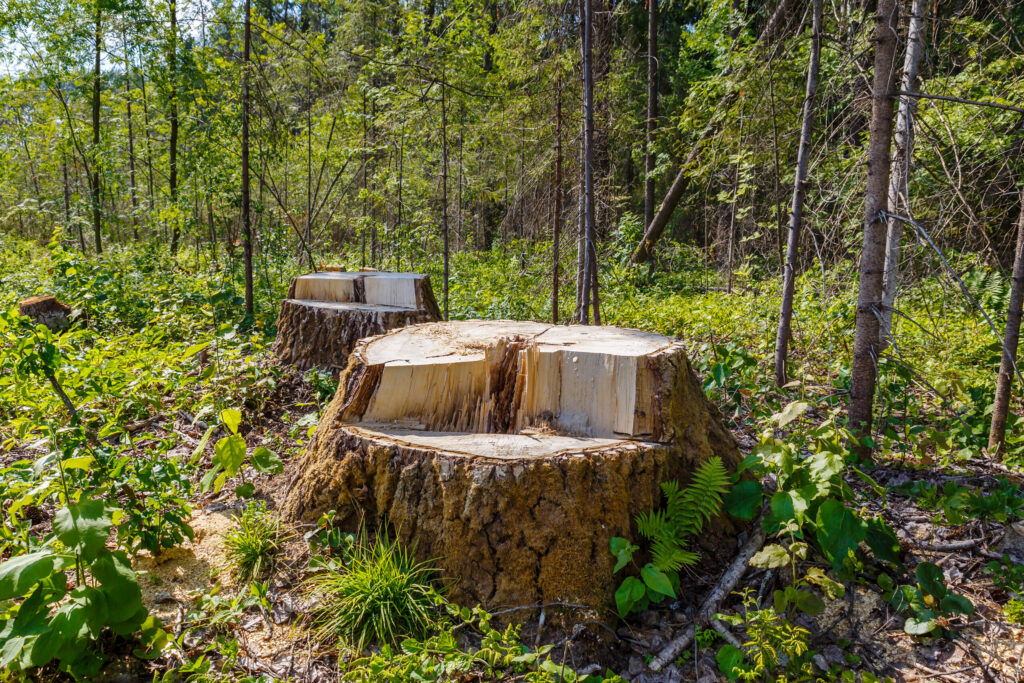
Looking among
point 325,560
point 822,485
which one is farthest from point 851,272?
point 325,560

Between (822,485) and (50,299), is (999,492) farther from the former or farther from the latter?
(50,299)

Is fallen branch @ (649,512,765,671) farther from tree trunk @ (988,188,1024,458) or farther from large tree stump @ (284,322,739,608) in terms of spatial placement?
tree trunk @ (988,188,1024,458)

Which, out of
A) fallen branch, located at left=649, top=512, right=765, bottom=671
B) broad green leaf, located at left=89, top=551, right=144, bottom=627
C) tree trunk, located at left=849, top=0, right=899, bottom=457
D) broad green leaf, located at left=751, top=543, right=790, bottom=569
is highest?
tree trunk, located at left=849, top=0, right=899, bottom=457

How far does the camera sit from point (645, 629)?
2252mm

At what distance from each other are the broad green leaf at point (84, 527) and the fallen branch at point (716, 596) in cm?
192

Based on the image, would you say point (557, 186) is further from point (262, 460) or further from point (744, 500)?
point (262, 460)

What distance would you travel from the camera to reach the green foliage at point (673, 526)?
7.16 feet

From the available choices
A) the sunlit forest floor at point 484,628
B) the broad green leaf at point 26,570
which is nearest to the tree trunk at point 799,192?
the sunlit forest floor at point 484,628

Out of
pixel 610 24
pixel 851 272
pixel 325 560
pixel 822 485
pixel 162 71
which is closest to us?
pixel 822 485

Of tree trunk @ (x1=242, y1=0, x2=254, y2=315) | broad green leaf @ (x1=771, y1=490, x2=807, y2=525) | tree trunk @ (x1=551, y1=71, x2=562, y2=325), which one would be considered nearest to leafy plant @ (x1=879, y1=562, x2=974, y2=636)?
broad green leaf @ (x1=771, y1=490, x2=807, y2=525)

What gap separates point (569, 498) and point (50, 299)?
710 cm

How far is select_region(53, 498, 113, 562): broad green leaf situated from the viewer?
5.42 feet

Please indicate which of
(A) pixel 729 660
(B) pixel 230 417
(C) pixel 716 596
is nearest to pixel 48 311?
(B) pixel 230 417

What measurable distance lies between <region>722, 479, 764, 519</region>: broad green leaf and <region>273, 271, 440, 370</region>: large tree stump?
3486mm
